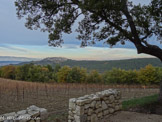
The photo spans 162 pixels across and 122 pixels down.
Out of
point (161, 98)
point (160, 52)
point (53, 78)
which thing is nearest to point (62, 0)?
point (160, 52)

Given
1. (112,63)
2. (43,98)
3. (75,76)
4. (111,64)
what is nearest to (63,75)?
(75,76)

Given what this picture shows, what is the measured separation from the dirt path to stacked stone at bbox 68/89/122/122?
9.6 inches

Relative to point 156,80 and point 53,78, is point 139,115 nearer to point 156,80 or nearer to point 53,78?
point 156,80

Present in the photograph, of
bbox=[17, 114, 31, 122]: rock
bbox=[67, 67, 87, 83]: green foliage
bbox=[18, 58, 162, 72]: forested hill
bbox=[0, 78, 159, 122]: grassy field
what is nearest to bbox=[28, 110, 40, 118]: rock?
bbox=[17, 114, 31, 122]: rock

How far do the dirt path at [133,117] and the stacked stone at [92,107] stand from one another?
24 centimetres

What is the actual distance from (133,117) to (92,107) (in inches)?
63.3

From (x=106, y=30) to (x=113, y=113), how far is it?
154 inches

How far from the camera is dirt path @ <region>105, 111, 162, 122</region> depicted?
15.2 feet

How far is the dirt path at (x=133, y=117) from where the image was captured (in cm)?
463

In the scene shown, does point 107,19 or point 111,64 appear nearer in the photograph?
point 107,19

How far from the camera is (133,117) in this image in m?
4.89

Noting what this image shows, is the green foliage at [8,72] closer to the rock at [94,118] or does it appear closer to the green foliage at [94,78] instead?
the green foliage at [94,78]

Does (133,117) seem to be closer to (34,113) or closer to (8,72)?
(34,113)

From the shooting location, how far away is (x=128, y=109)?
586 cm
